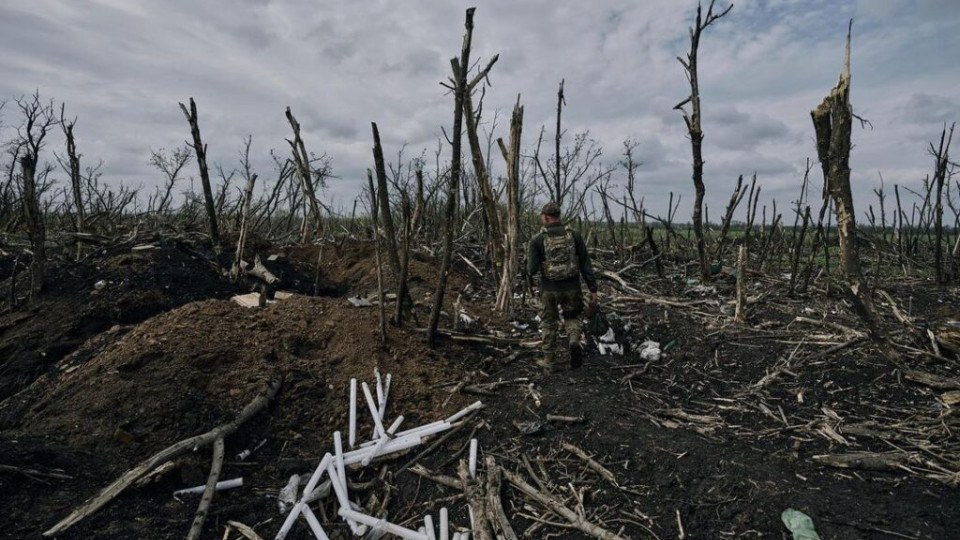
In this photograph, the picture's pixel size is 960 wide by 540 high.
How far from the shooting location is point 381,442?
172 inches

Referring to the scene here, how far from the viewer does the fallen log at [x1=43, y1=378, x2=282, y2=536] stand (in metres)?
3.35

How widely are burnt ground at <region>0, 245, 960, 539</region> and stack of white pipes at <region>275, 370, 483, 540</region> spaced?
0.43 ft

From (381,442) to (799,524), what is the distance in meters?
2.99

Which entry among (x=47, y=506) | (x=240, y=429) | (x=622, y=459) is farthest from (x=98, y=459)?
(x=622, y=459)

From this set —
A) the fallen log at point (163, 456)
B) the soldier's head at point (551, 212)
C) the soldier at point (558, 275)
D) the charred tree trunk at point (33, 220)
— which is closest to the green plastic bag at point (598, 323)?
the soldier at point (558, 275)

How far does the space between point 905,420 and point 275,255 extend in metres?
9.99

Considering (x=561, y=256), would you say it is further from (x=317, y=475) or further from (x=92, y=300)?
(x=92, y=300)

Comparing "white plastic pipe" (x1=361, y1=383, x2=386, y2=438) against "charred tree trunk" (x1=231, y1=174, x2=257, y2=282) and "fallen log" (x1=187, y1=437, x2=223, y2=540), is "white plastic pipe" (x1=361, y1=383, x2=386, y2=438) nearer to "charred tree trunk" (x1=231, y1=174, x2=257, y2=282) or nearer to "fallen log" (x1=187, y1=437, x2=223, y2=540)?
"fallen log" (x1=187, y1=437, x2=223, y2=540)

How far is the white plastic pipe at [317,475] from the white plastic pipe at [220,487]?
515 millimetres

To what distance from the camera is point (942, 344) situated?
510cm

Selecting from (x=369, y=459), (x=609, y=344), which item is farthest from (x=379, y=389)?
(x=609, y=344)

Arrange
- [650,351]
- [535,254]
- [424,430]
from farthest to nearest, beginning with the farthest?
[650,351] → [535,254] → [424,430]

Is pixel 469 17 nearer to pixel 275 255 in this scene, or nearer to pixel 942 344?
pixel 942 344

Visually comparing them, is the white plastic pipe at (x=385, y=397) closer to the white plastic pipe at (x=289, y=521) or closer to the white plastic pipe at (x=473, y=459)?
the white plastic pipe at (x=473, y=459)
